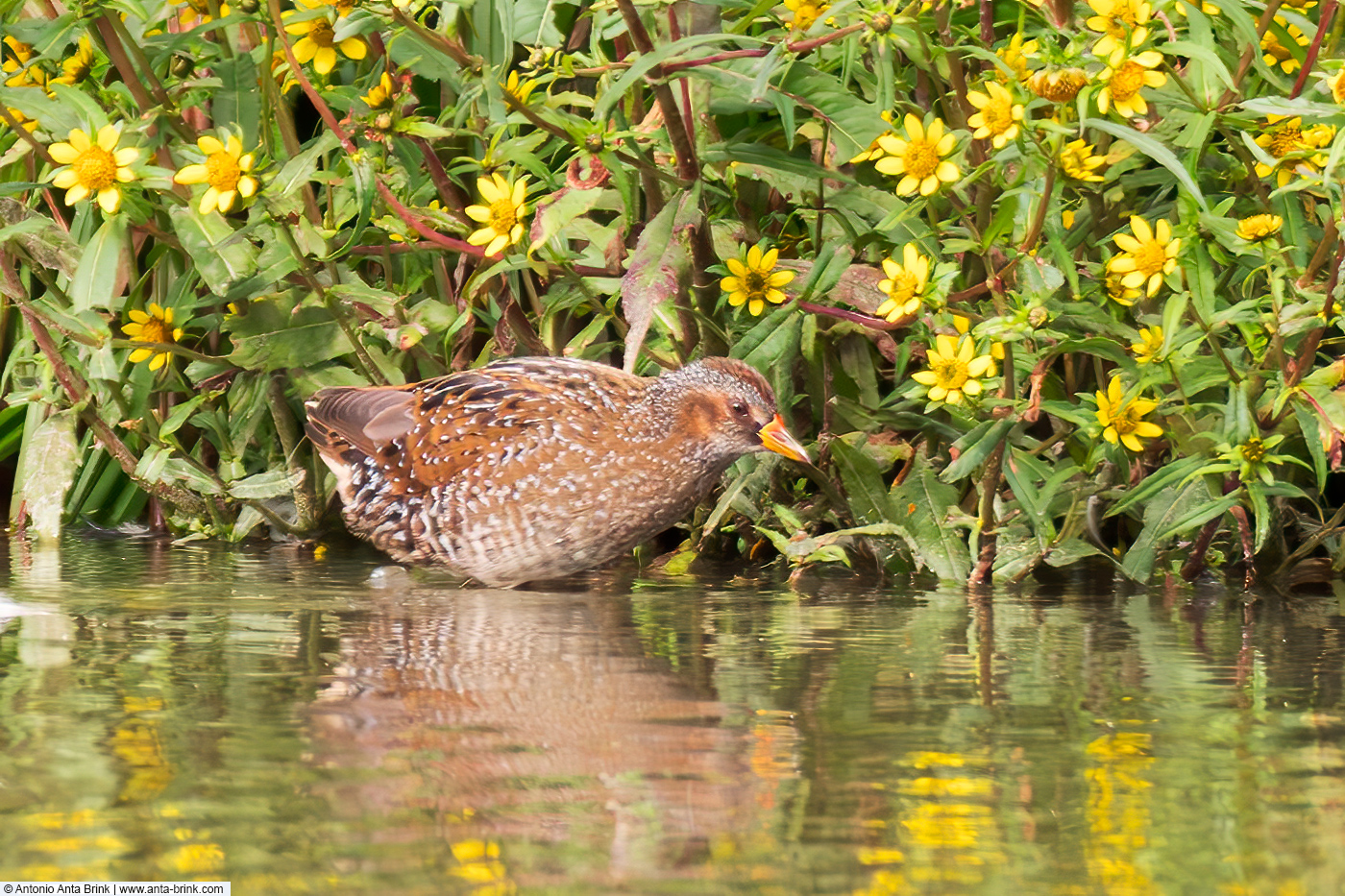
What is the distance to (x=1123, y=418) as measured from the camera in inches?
128

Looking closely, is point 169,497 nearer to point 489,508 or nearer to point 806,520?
point 489,508

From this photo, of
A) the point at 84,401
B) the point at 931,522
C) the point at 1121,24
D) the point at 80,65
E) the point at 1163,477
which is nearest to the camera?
the point at 1121,24

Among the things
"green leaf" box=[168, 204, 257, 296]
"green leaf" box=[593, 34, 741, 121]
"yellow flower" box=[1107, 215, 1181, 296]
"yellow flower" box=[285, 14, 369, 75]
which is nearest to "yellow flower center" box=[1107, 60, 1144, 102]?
"yellow flower" box=[1107, 215, 1181, 296]

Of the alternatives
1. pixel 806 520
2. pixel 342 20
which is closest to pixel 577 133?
pixel 342 20

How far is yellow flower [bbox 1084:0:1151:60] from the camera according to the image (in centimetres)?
291

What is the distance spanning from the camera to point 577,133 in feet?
11.2

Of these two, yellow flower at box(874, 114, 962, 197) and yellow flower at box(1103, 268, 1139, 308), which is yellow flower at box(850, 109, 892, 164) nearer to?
yellow flower at box(874, 114, 962, 197)

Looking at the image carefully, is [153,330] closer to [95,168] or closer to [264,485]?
[264,485]

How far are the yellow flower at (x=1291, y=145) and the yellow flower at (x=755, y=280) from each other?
1025 mm

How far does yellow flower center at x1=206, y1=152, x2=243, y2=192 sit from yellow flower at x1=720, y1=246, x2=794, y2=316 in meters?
1.12

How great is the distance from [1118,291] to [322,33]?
193 cm

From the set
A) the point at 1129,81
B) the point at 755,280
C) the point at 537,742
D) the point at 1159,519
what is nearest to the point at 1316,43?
the point at 1129,81

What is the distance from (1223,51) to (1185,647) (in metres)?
1.33

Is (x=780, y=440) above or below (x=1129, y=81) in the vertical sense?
below
